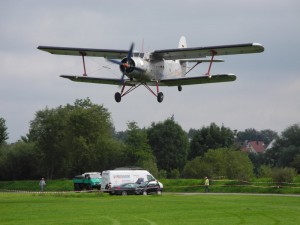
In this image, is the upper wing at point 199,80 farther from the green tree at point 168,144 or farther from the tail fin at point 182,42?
the green tree at point 168,144

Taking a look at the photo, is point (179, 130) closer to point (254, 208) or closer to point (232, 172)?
point (232, 172)

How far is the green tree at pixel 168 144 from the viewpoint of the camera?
125 m

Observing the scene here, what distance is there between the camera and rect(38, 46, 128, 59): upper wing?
45375mm

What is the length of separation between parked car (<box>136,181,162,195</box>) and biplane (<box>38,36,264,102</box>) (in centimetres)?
978

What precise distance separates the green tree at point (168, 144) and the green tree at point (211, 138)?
5085 millimetres

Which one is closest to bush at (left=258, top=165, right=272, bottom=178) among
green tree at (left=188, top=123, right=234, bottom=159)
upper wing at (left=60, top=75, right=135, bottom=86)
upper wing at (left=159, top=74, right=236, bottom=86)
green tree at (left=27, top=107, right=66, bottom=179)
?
upper wing at (left=159, top=74, right=236, bottom=86)

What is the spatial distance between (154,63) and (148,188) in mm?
12293

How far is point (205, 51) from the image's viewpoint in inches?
1726

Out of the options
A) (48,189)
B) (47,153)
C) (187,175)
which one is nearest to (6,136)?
(47,153)

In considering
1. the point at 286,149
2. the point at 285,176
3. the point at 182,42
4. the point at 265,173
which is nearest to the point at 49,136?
the point at 286,149

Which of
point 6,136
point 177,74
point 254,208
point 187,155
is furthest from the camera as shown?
point 187,155

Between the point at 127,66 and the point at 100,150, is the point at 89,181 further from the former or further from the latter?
the point at 127,66

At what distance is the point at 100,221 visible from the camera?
84.4 feet

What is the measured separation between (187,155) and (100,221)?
103 metres
